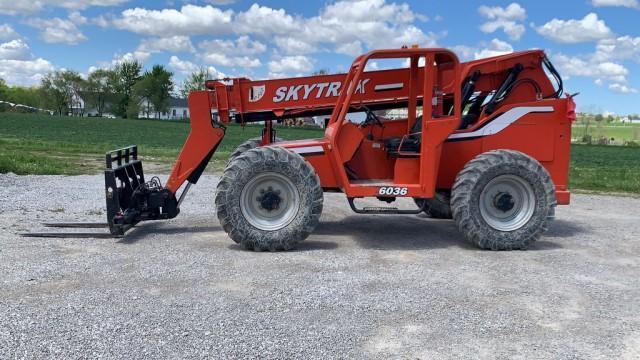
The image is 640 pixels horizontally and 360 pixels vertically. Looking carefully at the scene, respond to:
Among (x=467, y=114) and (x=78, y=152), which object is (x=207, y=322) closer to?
(x=467, y=114)

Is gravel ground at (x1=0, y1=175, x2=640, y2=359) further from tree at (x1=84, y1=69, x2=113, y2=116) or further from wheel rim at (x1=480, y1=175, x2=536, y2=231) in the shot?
tree at (x1=84, y1=69, x2=113, y2=116)

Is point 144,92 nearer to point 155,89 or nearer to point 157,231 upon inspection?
point 155,89

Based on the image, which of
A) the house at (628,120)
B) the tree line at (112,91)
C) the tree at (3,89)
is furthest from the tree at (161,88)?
the house at (628,120)

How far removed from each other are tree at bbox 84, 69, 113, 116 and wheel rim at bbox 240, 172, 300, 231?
11108cm

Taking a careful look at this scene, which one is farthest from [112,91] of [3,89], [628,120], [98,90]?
[628,120]

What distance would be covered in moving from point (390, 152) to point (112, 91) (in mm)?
111674

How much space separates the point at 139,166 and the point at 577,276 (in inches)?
241

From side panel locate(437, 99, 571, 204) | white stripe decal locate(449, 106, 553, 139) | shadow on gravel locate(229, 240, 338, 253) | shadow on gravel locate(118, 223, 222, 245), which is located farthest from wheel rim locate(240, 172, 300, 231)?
white stripe decal locate(449, 106, 553, 139)

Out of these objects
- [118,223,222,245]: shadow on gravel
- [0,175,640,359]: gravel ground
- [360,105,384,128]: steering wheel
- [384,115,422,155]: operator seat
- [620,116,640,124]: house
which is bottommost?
[0,175,640,359]: gravel ground

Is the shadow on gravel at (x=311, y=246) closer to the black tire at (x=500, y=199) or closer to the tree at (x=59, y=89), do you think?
the black tire at (x=500, y=199)

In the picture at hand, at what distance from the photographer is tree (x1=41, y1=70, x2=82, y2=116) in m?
114

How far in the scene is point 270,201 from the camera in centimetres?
732

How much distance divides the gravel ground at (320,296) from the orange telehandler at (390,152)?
0.46m

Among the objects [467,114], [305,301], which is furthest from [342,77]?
[305,301]
